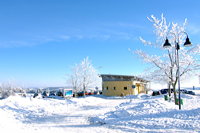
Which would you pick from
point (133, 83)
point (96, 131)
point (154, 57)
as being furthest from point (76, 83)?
point (96, 131)

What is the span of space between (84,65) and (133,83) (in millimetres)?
11877

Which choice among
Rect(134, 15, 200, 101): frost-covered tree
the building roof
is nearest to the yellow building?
the building roof

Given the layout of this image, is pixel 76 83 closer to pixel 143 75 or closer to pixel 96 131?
pixel 143 75

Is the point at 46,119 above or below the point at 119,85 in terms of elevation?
below

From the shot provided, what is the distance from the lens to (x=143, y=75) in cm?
2397

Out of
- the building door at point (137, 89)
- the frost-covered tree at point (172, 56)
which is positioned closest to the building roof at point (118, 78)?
the building door at point (137, 89)

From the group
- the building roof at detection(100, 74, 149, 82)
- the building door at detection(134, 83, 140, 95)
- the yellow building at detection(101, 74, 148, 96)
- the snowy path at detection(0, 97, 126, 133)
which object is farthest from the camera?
the building door at detection(134, 83, 140, 95)

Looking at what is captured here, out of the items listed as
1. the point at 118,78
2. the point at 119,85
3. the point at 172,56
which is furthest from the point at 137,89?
the point at 172,56

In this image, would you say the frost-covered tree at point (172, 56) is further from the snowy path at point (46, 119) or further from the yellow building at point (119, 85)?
the yellow building at point (119, 85)

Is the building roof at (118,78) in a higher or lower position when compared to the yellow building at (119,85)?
higher

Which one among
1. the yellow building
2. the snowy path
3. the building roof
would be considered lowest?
the snowy path

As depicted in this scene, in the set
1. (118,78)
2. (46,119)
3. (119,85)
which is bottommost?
(46,119)

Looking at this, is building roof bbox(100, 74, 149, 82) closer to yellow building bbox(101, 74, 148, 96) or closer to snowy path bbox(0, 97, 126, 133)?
yellow building bbox(101, 74, 148, 96)

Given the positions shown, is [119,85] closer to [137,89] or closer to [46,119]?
[137,89]
